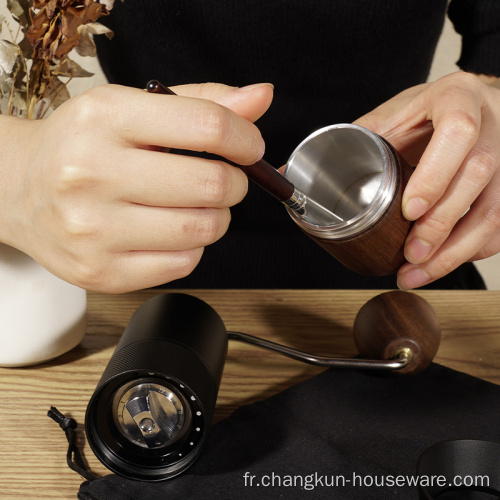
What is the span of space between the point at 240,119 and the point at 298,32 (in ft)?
1.86

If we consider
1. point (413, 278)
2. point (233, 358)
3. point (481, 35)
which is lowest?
point (233, 358)

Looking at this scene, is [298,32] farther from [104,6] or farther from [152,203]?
[152,203]

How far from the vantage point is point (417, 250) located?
57 centimetres

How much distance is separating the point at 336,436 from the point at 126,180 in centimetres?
29

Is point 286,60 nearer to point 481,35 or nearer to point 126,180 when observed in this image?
point 481,35

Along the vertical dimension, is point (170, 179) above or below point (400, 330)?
above

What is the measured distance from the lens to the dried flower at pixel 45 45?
1.56 feet

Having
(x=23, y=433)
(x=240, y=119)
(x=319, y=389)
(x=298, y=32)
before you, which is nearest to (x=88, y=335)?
(x=23, y=433)

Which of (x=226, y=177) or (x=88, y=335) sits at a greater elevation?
(x=226, y=177)

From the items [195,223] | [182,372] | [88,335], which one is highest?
[195,223]

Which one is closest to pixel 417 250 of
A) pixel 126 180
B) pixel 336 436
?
pixel 336 436

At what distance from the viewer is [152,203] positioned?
0.43 meters

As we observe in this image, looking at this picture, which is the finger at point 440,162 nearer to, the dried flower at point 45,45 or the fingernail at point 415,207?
the fingernail at point 415,207

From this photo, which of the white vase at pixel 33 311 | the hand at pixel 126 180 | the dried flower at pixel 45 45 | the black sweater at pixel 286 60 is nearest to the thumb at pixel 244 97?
the hand at pixel 126 180
